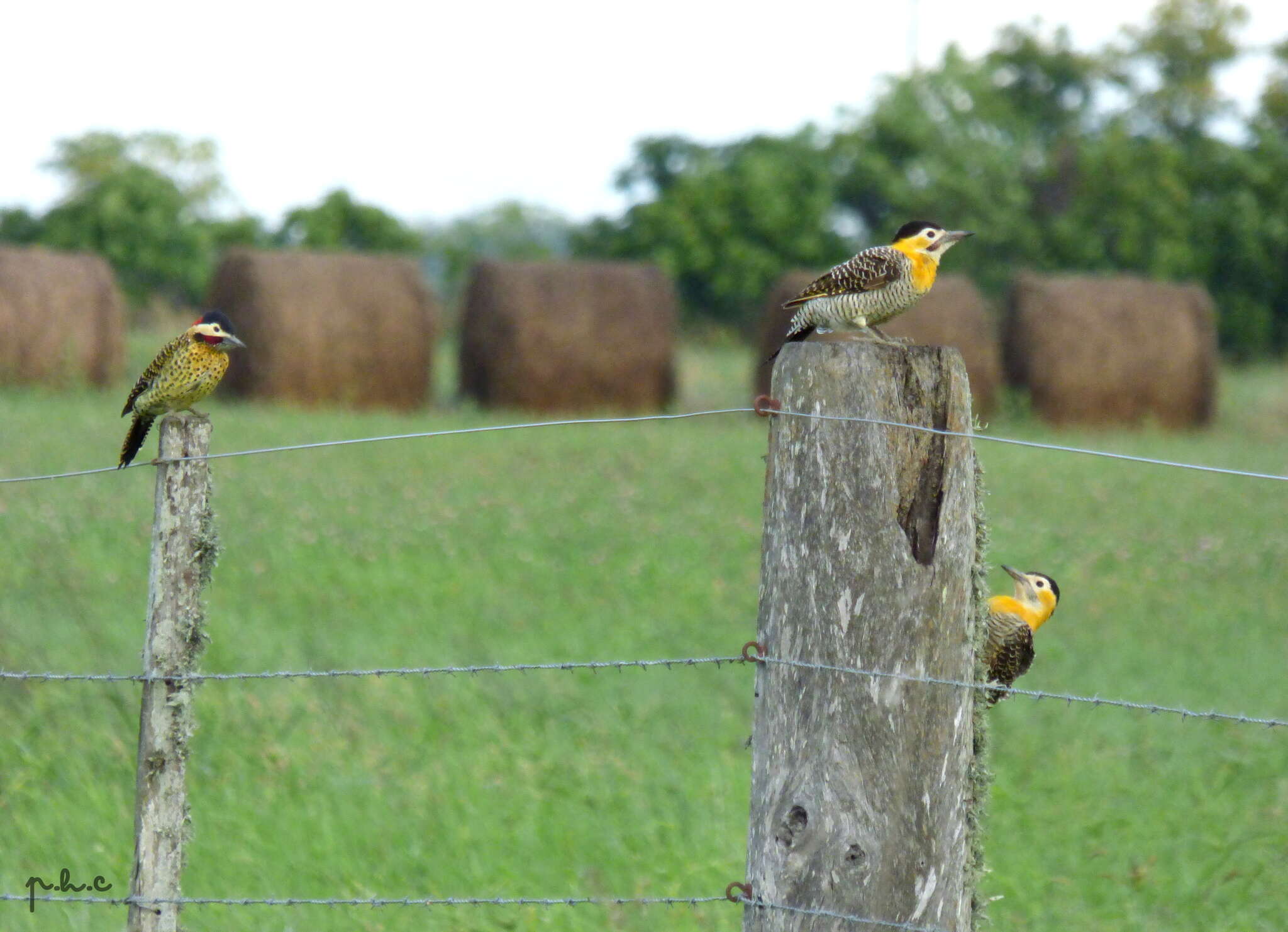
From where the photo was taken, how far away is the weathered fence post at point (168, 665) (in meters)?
3.10

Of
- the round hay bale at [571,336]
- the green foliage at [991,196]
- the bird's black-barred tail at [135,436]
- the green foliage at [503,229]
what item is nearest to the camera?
the bird's black-barred tail at [135,436]

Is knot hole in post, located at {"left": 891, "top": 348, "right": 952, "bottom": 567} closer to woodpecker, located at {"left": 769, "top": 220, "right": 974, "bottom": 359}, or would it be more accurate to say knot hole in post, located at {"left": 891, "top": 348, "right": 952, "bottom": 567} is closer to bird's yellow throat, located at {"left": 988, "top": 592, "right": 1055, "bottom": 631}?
bird's yellow throat, located at {"left": 988, "top": 592, "right": 1055, "bottom": 631}

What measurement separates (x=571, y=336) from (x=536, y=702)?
13.7 m

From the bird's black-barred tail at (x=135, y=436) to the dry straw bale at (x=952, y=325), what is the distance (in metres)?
16.2

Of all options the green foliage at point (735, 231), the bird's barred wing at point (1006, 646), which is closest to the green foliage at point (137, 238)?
the green foliage at point (735, 231)

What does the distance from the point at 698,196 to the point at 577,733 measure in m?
31.5

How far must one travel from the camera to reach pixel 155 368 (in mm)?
3986

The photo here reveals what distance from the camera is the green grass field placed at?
524 cm

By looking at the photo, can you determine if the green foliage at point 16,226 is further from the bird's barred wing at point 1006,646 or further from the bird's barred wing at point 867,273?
the bird's barred wing at point 1006,646

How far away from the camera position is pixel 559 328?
2045cm

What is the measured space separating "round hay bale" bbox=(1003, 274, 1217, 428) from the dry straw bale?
0.89 m

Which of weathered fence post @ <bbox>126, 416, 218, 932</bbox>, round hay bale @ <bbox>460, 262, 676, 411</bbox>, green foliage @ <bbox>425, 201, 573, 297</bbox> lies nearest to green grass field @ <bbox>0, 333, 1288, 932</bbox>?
weathered fence post @ <bbox>126, 416, 218, 932</bbox>

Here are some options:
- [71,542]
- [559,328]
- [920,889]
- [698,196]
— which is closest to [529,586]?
[71,542]

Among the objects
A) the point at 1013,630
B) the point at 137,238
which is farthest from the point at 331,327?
the point at 137,238
